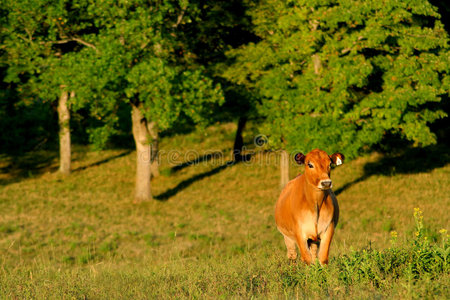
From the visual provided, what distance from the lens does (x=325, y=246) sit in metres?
7.87

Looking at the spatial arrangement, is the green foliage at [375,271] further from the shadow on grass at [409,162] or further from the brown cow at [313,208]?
the shadow on grass at [409,162]

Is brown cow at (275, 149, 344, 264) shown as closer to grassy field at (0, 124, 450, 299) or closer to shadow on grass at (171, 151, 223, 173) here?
grassy field at (0, 124, 450, 299)

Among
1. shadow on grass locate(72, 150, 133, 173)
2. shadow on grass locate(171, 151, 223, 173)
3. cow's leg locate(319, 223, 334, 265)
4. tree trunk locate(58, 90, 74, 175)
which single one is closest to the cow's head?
cow's leg locate(319, 223, 334, 265)

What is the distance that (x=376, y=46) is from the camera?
2230cm

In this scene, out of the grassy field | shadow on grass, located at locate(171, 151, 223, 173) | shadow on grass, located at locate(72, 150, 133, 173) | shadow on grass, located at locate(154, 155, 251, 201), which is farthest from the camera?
shadow on grass, located at locate(72, 150, 133, 173)

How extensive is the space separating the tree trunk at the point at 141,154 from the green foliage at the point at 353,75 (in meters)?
6.07

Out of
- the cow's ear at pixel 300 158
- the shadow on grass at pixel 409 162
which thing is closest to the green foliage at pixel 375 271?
the cow's ear at pixel 300 158

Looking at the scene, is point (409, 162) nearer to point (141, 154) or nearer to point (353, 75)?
point (353, 75)

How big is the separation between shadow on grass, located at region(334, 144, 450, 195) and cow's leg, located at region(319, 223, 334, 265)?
19412mm

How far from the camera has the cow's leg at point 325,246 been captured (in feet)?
25.6

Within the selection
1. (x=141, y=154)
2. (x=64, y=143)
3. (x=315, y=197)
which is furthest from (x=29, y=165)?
(x=315, y=197)

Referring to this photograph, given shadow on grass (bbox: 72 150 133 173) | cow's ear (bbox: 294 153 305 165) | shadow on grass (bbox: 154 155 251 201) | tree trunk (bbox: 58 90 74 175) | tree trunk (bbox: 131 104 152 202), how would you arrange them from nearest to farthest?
cow's ear (bbox: 294 153 305 165)
tree trunk (bbox: 131 104 152 202)
shadow on grass (bbox: 154 155 251 201)
tree trunk (bbox: 58 90 74 175)
shadow on grass (bbox: 72 150 133 173)

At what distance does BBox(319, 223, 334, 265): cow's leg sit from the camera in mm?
7812

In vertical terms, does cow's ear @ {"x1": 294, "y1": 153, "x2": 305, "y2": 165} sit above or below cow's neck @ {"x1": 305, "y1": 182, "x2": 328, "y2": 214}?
above
